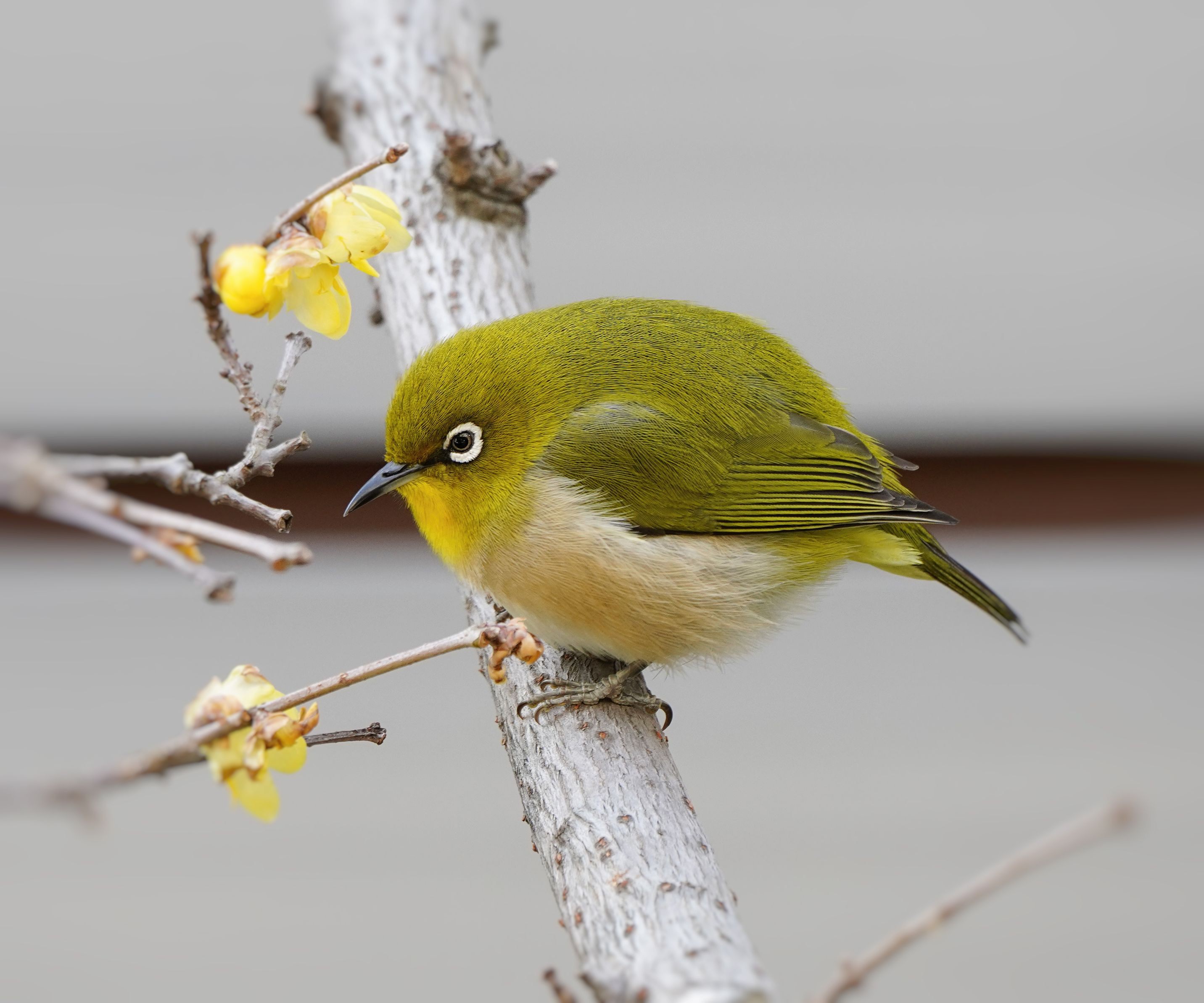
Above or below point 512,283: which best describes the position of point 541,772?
below

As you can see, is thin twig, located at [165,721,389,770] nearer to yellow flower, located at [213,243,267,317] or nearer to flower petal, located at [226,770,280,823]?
flower petal, located at [226,770,280,823]

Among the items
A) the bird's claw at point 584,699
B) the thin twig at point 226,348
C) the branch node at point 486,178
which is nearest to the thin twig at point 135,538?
the thin twig at point 226,348

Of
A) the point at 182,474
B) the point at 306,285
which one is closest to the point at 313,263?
the point at 306,285

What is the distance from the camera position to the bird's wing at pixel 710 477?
2.06 metres

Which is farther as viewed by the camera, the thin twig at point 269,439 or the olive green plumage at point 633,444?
the olive green plumage at point 633,444

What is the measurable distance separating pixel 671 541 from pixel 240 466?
1113 mm

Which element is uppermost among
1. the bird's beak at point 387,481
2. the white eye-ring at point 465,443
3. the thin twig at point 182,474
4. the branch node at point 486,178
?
the branch node at point 486,178

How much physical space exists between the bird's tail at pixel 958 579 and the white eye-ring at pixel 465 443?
0.94 m

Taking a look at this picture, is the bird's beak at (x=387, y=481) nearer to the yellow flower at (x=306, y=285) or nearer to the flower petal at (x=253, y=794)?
the yellow flower at (x=306, y=285)

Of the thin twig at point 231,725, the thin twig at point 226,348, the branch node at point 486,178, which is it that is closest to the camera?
the thin twig at point 231,725

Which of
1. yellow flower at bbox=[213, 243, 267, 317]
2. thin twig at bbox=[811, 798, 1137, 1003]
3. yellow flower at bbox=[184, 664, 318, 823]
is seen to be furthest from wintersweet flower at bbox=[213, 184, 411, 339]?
thin twig at bbox=[811, 798, 1137, 1003]

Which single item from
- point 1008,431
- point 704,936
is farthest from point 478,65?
point 1008,431

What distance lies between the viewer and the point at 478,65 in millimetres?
2830

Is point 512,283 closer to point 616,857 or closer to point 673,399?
point 673,399
